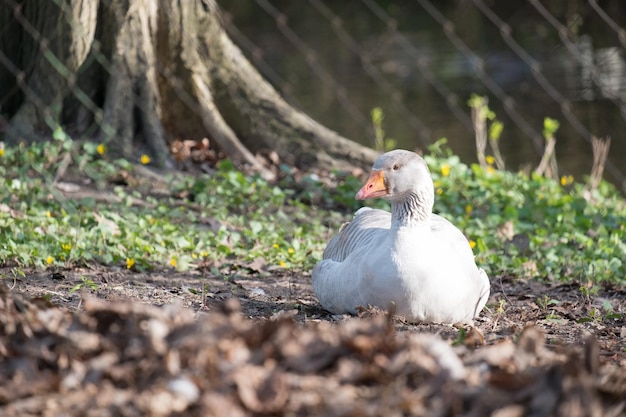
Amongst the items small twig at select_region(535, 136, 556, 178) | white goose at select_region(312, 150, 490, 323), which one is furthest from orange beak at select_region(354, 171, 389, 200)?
small twig at select_region(535, 136, 556, 178)

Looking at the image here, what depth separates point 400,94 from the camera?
1345 cm

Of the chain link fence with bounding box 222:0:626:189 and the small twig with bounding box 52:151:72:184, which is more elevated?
the chain link fence with bounding box 222:0:626:189

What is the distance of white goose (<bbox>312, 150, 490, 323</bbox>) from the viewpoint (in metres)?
4.08

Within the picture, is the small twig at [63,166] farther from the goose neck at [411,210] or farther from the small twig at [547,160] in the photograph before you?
the small twig at [547,160]

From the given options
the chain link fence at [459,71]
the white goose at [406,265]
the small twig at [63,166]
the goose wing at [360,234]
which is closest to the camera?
the white goose at [406,265]

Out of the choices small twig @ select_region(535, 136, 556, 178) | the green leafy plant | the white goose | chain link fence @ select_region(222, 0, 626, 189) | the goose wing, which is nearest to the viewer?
the white goose

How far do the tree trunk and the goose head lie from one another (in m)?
2.83

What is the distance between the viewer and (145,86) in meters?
6.90

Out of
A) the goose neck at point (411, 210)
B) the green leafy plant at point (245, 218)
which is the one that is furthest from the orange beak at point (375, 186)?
the green leafy plant at point (245, 218)

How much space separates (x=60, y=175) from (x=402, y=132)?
5824mm

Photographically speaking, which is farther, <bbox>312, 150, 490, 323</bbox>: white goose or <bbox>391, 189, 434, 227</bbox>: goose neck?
<bbox>391, 189, 434, 227</bbox>: goose neck

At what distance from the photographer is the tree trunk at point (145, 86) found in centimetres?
683

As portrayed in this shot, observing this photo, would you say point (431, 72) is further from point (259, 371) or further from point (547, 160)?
point (259, 371)

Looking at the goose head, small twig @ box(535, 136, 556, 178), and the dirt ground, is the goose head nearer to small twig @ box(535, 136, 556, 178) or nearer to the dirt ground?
the dirt ground
